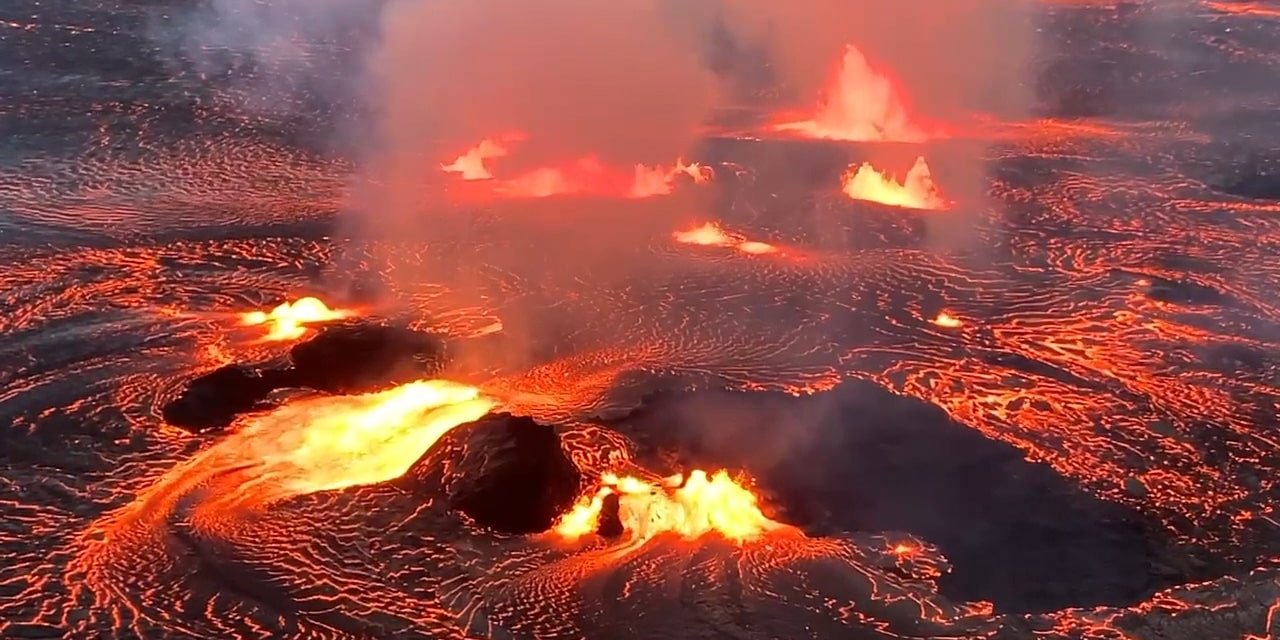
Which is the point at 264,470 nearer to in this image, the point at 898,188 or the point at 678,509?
the point at 678,509

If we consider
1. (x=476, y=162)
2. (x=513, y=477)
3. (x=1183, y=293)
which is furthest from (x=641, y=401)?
(x=476, y=162)

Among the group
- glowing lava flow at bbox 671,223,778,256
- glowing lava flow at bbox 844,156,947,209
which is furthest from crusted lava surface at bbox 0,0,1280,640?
glowing lava flow at bbox 844,156,947,209

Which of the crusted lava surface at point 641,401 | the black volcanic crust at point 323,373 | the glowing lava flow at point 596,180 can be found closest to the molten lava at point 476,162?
the glowing lava flow at point 596,180

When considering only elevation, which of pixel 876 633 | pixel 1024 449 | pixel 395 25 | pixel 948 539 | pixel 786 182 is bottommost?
pixel 876 633

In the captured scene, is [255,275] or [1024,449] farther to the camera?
[255,275]

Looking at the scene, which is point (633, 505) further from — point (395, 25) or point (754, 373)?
point (395, 25)

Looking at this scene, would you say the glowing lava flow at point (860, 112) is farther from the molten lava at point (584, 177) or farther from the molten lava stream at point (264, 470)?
the molten lava stream at point (264, 470)

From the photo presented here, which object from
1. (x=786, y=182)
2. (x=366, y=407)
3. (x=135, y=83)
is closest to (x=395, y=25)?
(x=135, y=83)
